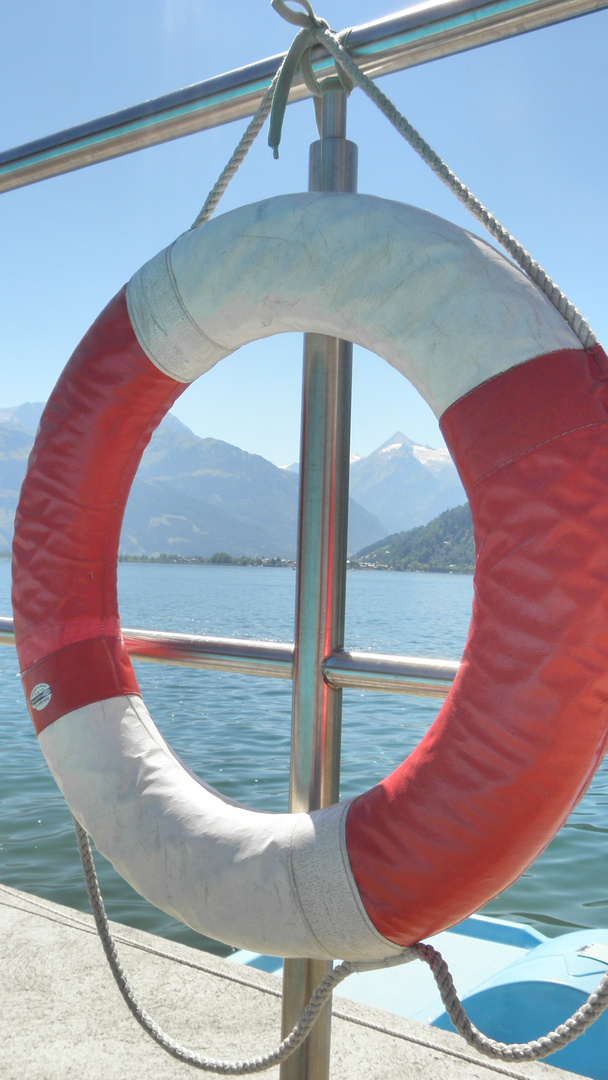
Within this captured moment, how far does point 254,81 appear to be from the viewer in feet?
3.59

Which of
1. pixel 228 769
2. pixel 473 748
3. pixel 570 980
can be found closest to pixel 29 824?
pixel 228 769

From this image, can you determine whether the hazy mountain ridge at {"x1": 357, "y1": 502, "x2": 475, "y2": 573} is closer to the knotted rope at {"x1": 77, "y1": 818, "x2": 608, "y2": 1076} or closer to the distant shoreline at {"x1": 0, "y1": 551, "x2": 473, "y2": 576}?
the distant shoreline at {"x1": 0, "y1": 551, "x2": 473, "y2": 576}

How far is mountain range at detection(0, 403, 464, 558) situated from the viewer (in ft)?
476

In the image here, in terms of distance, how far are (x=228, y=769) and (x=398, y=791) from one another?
24.0 feet

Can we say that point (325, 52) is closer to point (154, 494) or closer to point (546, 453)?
point (546, 453)

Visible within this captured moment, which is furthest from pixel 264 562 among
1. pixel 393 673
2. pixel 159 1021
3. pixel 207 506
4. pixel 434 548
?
pixel 207 506

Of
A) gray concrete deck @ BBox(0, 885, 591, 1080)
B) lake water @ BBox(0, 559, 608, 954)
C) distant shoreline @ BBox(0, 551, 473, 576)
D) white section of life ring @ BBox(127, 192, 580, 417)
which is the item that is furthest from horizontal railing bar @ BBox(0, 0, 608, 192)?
lake water @ BBox(0, 559, 608, 954)

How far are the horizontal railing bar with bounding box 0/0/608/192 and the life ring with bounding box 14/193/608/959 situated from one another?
0.21 m

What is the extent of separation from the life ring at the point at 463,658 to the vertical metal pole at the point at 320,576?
0.35 ft

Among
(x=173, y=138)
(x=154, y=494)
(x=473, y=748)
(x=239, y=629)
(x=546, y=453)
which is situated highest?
(x=154, y=494)

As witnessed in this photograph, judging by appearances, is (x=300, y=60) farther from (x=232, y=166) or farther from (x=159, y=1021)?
(x=159, y=1021)

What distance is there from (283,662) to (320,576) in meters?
0.12

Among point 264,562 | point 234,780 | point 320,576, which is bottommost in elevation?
point 234,780

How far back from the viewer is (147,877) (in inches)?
36.4
